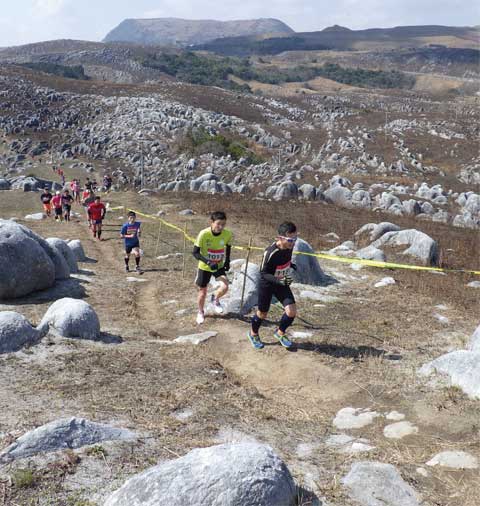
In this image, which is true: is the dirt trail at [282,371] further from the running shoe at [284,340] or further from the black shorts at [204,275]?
the black shorts at [204,275]

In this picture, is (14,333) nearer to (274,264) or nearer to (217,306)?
(217,306)

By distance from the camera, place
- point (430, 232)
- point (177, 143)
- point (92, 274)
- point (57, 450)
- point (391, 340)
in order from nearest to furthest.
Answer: point (57, 450) < point (391, 340) < point (92, 274) < point (430, 232) < point (177, 143)

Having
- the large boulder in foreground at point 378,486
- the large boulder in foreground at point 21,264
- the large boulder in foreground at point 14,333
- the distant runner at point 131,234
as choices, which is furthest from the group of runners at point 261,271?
the distant runner at point 131,234

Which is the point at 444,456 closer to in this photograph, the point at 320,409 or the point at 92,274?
the point at 320,409

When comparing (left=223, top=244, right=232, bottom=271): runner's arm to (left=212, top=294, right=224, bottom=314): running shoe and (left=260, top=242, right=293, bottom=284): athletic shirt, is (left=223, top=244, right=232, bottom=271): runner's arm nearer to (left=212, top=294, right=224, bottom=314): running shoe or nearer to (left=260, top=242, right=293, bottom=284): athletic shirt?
(left=212, top=294, right=224, bottom=314): running shoe

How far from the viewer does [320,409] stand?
7.25 metres

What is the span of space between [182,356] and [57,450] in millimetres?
3828

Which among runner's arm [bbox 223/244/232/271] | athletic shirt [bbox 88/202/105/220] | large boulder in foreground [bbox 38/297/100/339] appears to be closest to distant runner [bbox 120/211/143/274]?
athletic shirt [bbox 88/202/105/220]

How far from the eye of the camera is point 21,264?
38.4ft

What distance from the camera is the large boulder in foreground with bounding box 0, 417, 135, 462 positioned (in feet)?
16.5

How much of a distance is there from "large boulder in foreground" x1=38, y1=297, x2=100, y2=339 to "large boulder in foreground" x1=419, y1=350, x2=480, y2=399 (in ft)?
18.4

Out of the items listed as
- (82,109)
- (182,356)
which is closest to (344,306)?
(182,356)

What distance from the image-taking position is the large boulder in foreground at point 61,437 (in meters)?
5.02

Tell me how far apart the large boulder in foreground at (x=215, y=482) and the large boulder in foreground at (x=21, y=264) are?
845 cm
